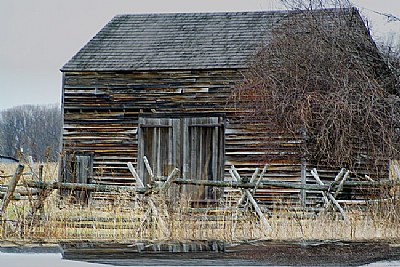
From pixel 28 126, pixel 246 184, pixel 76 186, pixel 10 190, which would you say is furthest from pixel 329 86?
pixel 28 126

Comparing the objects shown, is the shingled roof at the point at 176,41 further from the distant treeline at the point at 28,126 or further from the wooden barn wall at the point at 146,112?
the distant treeline at the point at 28,126

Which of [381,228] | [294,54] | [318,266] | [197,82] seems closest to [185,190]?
[197,82]

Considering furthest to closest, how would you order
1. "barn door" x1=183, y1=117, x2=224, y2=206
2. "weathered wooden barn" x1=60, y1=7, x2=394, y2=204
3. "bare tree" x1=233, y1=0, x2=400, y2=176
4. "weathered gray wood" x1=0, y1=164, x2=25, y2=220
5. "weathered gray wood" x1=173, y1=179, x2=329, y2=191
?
"barn door" x1=183, y1=117, x2=224, y2=206 < "weathered wooden barn" x1=60, y1=7, x2=394, y2=204 < "bare tree" x1=233, y1=0, x2=400, y2=176 < "weathered gray wood" x1=173, y1=179, x2=329, y2=191 < "weathered gray wood" x1=0, y1=164, x2=25, y2=220

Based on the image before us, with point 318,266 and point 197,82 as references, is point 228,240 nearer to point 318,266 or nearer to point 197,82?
point 318,266

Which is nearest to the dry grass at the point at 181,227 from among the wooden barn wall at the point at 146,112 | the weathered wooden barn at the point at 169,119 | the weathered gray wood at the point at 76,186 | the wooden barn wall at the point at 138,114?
the weathered gray wood at the point at 76,186

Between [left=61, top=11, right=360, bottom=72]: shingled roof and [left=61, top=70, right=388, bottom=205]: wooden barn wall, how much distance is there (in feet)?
1.02

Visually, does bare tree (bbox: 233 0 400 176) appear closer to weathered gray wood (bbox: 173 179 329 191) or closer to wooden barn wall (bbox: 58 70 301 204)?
wooden barn wall (bbox: 58 70 301 204)

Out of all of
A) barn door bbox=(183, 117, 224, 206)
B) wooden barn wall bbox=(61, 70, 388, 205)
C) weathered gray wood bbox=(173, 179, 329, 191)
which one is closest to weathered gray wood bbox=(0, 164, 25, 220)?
weathered gray wood bbox=(173, 179, 329, 191)

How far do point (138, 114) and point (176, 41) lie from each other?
8.93ft

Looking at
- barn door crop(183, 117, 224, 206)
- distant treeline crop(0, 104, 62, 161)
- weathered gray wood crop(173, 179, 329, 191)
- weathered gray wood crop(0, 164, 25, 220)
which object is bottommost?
weathered gray wood crop(0, 164, 25, 220)

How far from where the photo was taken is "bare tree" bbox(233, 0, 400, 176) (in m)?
16.7

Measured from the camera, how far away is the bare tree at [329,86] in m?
16.7

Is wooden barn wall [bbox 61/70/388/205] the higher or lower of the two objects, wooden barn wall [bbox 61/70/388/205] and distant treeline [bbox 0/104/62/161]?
the lower

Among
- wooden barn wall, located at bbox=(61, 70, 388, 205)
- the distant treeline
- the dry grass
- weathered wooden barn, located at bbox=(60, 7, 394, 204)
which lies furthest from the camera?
the distant treeline
